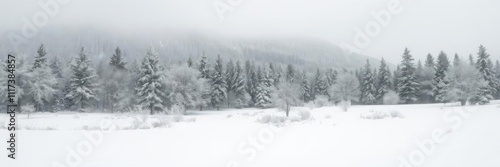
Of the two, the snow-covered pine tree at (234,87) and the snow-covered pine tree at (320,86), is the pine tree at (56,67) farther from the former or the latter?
the snow-covered pine tree at (320,86)

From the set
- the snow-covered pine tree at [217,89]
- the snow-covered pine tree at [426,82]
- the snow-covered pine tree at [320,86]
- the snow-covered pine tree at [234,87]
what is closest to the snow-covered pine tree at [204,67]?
the snow-covered pine tree at [217,89]

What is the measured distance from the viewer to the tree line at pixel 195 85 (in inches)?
1489

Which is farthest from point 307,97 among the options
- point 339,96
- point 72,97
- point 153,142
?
point 153,142

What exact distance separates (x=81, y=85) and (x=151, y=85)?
14.2 meters

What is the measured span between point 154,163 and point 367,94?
6284 centimetres

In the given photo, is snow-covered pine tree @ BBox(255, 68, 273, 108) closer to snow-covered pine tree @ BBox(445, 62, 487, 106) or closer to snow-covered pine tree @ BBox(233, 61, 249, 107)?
snow-covered pine tree @ BBox(233, 61, 249, 107)

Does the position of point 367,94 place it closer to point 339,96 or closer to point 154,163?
point 339,96

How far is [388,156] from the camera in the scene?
5828 mm

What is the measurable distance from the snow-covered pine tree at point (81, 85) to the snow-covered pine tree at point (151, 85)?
33.3ft

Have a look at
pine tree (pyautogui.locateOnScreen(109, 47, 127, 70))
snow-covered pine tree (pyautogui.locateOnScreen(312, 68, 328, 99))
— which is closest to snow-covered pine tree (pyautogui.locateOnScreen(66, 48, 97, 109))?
pine tree (pyautogui.locateOnScreen(109, 47, 127, 70))

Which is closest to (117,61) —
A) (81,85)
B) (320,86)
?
(81,85)

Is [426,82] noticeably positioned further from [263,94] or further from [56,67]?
[56,67]

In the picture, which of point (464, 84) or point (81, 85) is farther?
point (81, 85)

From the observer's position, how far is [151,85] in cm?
3997
